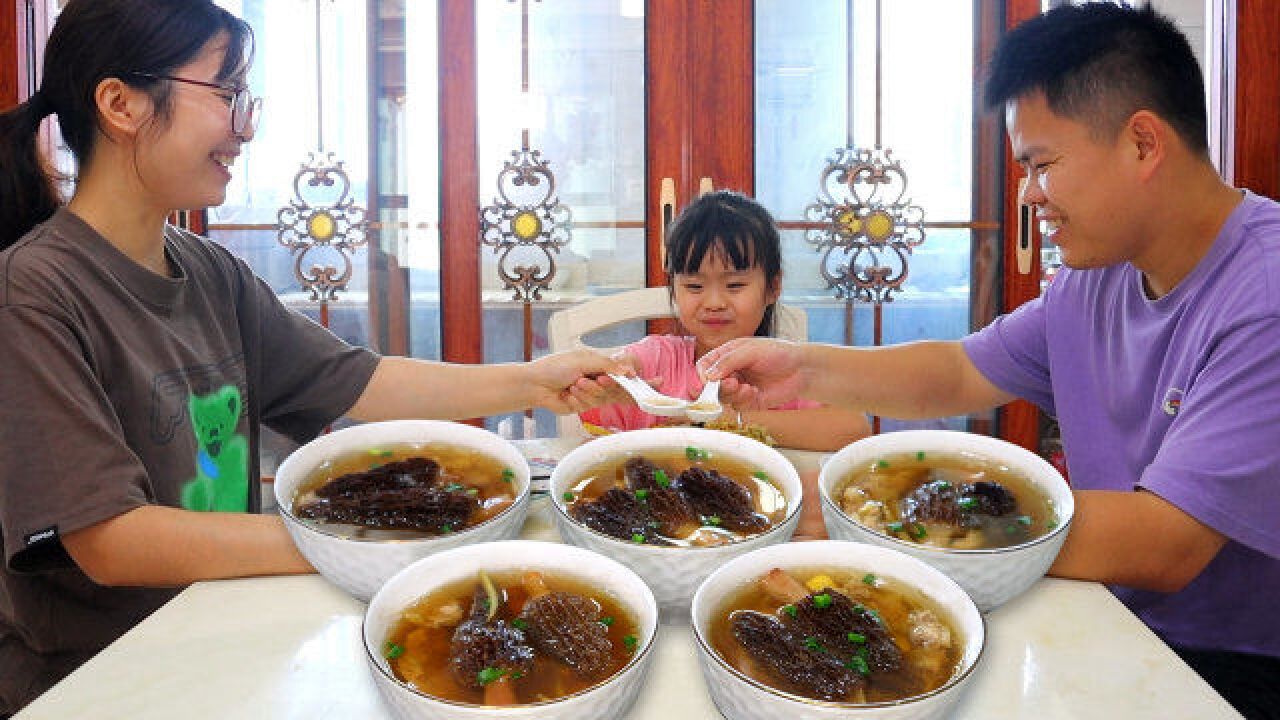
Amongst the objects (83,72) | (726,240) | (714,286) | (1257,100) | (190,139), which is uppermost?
(1257,100)

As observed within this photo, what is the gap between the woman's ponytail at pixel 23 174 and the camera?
4.75ft

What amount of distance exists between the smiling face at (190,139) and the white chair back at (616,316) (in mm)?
1113

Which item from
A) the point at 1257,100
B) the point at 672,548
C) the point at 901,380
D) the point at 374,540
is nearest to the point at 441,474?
the point at 374,540

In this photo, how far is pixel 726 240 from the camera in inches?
94.7

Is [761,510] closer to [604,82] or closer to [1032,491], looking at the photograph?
[1032,491]

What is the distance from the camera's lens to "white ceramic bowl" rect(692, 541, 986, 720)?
2.27ft

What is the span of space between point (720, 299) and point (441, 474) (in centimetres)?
130

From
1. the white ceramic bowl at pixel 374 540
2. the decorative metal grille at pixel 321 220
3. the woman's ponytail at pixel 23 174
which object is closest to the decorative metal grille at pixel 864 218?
the decorative metal grille at pixel 321 220

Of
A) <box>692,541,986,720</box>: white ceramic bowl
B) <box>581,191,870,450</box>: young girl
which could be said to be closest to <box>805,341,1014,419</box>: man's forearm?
<box>581,191,870,450</box>: young girl

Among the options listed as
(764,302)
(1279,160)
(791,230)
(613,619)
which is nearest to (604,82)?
(791,230)

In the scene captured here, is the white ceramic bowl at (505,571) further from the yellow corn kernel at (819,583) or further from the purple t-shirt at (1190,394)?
the purple t-shirt at (1190,394)

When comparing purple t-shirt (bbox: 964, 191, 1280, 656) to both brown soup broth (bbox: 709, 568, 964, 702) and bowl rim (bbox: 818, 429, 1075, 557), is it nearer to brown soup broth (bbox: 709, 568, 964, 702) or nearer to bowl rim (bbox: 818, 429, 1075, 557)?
bowl rim (bbox: 818, 429, 1075, 557)

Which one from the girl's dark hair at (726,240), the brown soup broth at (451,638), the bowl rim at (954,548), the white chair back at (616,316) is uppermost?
the girl's dark hair at (726,240)

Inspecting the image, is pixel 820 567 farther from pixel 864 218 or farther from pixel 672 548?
pixel 864 218
